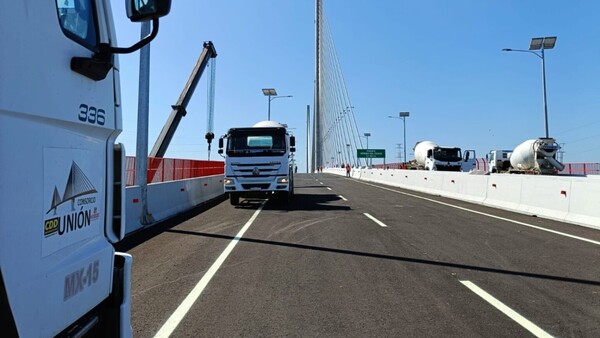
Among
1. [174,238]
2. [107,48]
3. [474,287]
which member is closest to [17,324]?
[107,48]

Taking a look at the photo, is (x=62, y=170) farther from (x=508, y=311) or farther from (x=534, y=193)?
(x=534, y=193)

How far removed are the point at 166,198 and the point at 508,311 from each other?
435 inches

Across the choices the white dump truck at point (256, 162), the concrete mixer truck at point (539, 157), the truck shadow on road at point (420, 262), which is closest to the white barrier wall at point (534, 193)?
the truck shadow on road at point (420, 262)

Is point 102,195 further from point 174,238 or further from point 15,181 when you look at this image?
point 174,238

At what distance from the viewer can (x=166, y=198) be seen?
13953 millimetres

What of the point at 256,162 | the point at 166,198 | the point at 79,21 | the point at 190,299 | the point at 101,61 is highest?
the point at 79,21

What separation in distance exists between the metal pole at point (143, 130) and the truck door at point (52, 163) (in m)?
9.60

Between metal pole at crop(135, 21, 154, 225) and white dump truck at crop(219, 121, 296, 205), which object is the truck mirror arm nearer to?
metal pole at crop(135, 21, 154, 225)

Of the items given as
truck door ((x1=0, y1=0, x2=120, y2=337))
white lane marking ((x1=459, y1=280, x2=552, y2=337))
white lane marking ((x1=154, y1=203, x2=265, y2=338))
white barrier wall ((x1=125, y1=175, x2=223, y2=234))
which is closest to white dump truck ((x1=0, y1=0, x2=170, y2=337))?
→ truck door ((x1=0, y1=0, x2=120, y2=337))

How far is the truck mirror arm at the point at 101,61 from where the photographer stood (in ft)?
7.73

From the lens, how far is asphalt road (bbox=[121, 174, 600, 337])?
457 centimetres

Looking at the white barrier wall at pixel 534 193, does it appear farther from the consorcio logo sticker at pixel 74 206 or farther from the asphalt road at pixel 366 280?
the consorcio logo sticker at pixel 74 206

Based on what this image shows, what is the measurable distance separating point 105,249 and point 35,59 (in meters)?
1.17

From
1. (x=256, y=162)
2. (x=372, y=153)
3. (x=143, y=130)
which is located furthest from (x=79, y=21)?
(x=372, y=153)
